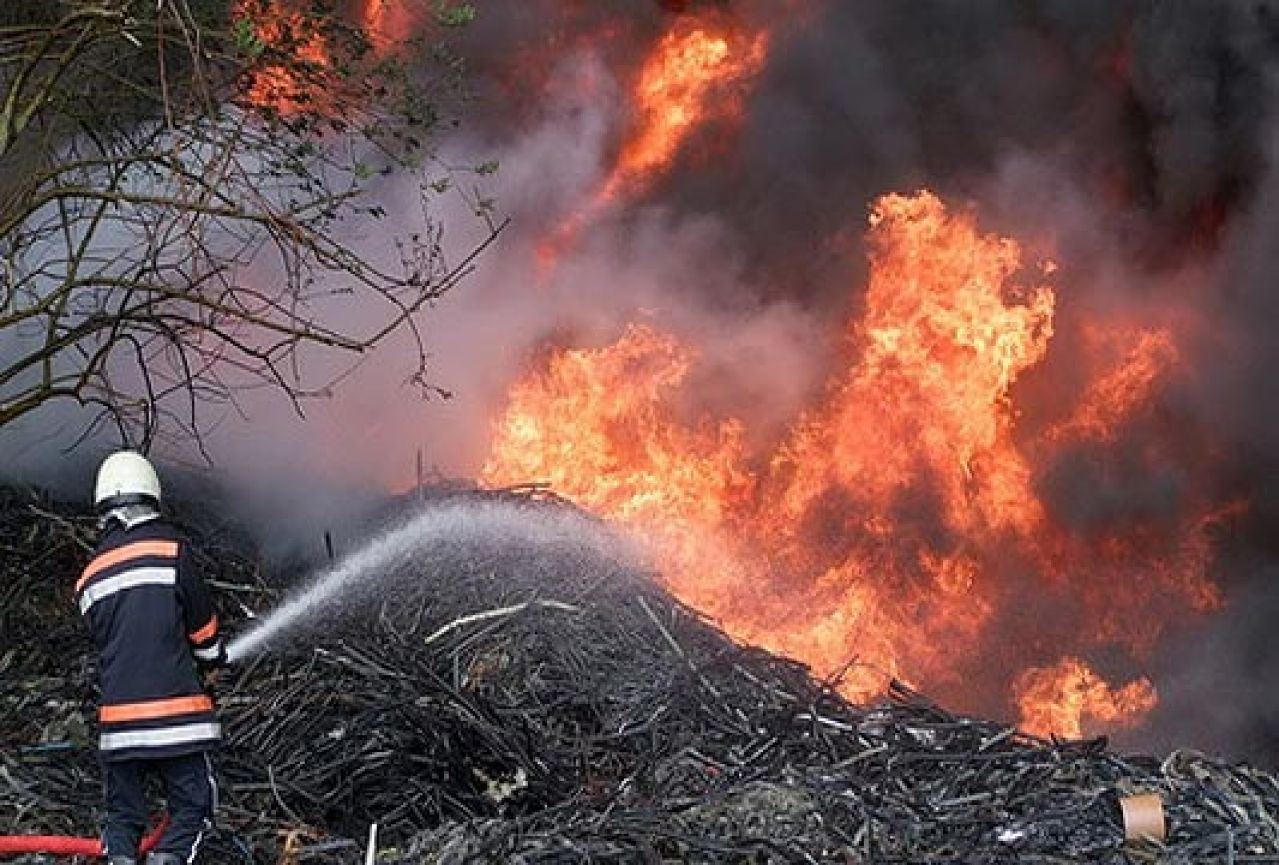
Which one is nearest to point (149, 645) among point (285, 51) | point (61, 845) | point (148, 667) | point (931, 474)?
point (148, 667)

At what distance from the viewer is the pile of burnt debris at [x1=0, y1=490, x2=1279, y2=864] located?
5.99 m

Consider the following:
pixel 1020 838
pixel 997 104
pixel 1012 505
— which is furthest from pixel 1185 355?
pixel 1020 838

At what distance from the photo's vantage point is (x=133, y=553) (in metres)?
5.89

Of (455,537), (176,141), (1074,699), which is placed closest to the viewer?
(176,141)

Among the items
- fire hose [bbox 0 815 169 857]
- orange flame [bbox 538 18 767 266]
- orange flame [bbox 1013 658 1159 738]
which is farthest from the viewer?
orange flame [bbox 538 18 767 266]

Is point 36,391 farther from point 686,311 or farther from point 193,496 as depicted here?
point 686,311

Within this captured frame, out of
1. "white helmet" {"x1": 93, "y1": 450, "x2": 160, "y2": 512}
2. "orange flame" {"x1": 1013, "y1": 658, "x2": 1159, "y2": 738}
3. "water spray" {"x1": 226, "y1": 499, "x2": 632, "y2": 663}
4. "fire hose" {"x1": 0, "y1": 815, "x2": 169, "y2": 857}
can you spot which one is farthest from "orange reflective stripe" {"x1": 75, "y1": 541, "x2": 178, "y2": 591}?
"orange flame" {"x1": 1013, "y1": 658, "x2": 1159, "y2": 738}

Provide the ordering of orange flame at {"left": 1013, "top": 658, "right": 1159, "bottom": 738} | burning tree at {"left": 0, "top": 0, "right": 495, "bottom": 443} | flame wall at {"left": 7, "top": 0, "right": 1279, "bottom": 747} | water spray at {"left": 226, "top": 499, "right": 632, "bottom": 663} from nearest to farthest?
burning tree at {"left": 0, "top": 0, "right": 495, "bottom": 443} < water spray at {"left": 226, "top": 499, "right": 632, "bottom": 663} < orange flame at {"left": 1013, "top": 658, "right": 1159, "bottom": 738} < flame wall at {"left": 7, "top": 0, "right": 1279, "bottom": 747}

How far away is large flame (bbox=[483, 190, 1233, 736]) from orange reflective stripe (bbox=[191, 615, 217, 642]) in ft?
18.3

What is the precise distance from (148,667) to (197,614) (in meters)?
0.29

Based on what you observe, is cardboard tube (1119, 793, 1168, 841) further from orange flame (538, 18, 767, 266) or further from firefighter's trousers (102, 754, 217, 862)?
orange flame (538, 18, 767, 266)

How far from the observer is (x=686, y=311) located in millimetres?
13070

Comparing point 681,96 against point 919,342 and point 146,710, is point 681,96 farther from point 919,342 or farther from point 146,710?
point 146,710

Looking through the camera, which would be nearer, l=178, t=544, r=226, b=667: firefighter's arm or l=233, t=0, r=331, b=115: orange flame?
l=178, t=544, r=226, b=667: firefighter's arm
